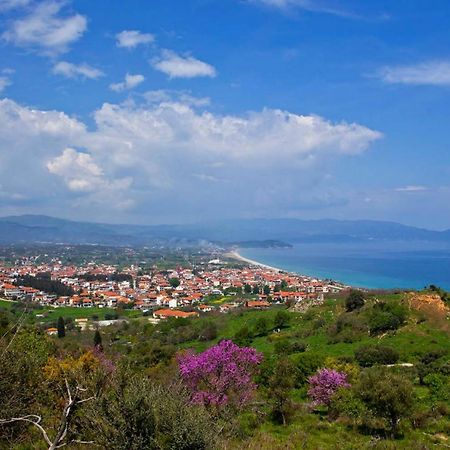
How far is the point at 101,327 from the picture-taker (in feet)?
194

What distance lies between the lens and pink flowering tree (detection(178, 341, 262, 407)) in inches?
612

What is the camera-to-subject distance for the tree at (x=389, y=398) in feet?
49.3

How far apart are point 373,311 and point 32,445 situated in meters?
33.5

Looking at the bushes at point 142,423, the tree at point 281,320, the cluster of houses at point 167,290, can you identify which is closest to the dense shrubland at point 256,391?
the bushes at point 142,423

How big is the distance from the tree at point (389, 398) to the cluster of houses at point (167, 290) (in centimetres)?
4677

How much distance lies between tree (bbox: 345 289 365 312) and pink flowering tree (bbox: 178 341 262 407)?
89.7ft

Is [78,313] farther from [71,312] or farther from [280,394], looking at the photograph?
[280,394]

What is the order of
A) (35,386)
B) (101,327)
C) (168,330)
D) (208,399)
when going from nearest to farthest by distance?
1. (35,386)
2. (208,399)
3. (168,330)
4. (101,327)

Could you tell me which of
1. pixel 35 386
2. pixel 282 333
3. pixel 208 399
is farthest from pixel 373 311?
pixel 35 386

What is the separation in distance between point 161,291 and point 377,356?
73528mm

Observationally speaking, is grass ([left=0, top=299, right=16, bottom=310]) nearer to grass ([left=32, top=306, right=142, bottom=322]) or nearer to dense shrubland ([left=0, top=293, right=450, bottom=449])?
grass ([left=32, top=306, right=142, bottom=322])

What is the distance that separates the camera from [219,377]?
16.2 metres

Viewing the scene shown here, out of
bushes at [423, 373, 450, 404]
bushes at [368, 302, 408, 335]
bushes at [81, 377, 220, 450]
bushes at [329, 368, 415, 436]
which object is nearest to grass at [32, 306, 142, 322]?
bushes at [368, 302, 408, 335]

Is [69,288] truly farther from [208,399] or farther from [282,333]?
[208,399]
